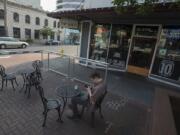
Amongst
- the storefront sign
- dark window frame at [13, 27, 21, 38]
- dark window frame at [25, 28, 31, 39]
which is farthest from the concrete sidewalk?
dark window frame at [25, 28, 31, 39]

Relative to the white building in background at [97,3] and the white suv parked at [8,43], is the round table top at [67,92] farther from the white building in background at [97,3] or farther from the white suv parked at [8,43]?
the white suv parked at [8,43]

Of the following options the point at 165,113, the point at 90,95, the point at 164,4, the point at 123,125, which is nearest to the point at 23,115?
the point at 90,95

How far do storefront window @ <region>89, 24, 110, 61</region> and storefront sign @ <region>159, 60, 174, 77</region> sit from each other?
3370mm

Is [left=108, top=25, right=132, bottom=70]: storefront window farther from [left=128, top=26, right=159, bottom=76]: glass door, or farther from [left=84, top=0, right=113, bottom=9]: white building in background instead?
[left=84, top=0, right=113, bottom=9]: white building in background

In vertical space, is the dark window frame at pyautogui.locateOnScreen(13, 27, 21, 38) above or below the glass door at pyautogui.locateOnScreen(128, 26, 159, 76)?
above

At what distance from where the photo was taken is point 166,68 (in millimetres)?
6633

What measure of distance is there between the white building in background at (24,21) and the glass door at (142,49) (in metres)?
24.1

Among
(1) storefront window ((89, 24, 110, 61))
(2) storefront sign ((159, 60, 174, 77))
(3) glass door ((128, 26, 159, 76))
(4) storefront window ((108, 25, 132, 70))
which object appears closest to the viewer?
(2) storefront sign ((159, 60, 174, 77))

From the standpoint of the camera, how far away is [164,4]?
4.25 meters

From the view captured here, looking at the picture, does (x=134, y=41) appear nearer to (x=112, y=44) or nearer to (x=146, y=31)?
(x=146, y=31)

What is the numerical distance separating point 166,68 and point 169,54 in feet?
2.30

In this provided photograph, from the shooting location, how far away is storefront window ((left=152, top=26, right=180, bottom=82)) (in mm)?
6303

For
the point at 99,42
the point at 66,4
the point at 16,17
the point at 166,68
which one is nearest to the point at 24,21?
the point at 16,17

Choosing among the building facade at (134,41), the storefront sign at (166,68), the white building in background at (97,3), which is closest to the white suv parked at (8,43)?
the building facade at (134,41)
